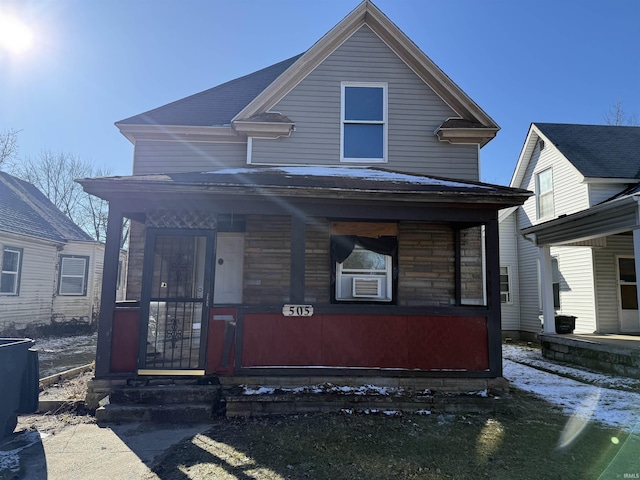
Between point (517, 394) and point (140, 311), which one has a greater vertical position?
point (140, 311)

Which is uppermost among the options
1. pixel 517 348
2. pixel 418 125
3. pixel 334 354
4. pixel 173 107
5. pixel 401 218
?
pixel 173 107

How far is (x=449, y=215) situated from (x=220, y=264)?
4.48 metres

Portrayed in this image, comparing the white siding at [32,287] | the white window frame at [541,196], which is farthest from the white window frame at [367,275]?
the white siding at [32,287]

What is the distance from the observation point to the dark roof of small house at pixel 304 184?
216 inches

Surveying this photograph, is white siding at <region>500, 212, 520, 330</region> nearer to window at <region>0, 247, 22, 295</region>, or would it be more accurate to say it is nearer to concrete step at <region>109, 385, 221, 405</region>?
concrete step at <region>109, 385, 221, 405</region>

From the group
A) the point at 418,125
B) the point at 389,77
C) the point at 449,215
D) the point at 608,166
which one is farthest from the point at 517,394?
the point at 608,166

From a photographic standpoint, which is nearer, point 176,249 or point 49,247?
A: point 176,249

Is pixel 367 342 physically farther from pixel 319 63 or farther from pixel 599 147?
pixel 599 147

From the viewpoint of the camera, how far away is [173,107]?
906 cm

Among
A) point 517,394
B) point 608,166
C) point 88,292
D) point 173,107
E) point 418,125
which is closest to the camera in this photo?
point 517,394

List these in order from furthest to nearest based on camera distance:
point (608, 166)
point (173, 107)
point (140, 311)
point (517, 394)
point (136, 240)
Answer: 1. point (608, 166)
2. point (173, 107)
3. point (136, 240)
4. point (517, 394)
5. point (140, 311)

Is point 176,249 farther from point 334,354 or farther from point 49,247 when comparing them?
point 49,247

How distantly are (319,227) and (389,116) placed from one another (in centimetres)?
279

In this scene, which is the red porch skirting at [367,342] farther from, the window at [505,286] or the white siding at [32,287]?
the white siding at [32,287]
